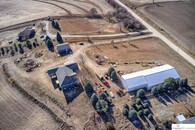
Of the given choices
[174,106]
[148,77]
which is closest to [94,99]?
[148,77]

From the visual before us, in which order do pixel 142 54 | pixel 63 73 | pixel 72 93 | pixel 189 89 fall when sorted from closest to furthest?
pixel 189 89 → pixel 72 93 → pixel 63 73 → pixel 142 54

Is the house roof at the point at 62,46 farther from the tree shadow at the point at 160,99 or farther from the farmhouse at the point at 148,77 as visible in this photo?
the tree shadow at the point at 160,99

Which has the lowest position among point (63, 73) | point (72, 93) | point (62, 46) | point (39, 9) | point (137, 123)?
point (137, 123)

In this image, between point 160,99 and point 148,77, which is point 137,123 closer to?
point 160,99

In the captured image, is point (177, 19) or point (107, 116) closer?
point (107, 116)

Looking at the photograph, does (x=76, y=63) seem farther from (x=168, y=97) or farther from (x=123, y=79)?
(x=168, y=97)

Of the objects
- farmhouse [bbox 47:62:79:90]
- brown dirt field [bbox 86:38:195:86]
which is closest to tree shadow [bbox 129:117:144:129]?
brown dirt field [bbox 86:38:195:86]

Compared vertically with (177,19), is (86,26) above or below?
below
